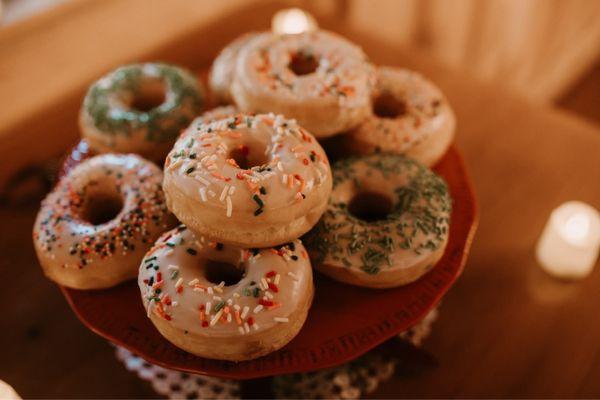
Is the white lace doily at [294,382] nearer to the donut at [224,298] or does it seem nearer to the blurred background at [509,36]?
the donut at [224,298]

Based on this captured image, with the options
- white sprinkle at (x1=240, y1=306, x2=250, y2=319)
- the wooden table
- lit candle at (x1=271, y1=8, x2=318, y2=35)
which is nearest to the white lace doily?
the wooden table

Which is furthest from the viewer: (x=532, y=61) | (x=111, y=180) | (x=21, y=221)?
(x=532, y=61)

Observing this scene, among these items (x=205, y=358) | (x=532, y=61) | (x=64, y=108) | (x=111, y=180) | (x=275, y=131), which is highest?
(x=275, y=131)

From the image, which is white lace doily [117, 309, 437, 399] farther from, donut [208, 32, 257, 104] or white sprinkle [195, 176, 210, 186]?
donut [208, 32, 257, 104]

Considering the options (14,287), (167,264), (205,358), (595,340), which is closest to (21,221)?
(14,287)

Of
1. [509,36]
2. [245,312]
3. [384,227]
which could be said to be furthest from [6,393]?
[509,36]

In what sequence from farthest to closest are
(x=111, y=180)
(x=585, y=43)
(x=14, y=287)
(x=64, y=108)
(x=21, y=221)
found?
(x=585, y=43), (x=64, y=108), (x=21, y=221), (x=14, y=287), (x=111, y=180)

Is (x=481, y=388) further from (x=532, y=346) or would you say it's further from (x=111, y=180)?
(x=111, y=180)

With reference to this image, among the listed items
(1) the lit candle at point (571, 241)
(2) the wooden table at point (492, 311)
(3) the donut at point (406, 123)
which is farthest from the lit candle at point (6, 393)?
(1) the lit candle at point (571, 241)
